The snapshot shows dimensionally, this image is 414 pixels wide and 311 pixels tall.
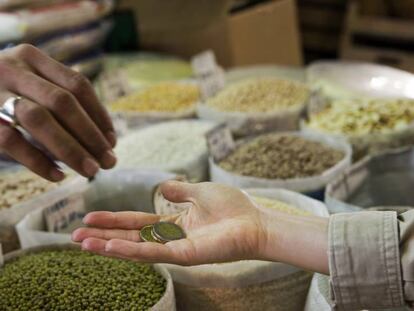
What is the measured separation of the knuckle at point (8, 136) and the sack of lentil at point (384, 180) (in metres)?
0.88

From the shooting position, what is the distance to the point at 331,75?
2455mm

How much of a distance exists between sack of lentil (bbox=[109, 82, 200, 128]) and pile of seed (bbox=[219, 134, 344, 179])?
0.44m

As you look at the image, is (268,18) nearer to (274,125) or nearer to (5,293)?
(274,125)

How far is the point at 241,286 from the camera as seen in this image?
119 centimetres

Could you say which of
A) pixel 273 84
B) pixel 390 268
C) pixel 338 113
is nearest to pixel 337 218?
pixel 390 268

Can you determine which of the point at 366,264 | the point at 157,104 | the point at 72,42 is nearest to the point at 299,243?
the point at 366,264

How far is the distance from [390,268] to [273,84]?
1423mm

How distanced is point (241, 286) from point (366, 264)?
0.36 meters

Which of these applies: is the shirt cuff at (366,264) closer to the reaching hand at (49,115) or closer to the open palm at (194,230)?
the open palm at (194,230)

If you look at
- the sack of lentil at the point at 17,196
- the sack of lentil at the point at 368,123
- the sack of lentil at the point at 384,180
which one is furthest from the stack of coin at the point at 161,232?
the sack of lentil at the point at 368,123

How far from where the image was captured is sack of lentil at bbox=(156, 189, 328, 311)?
1.19 m

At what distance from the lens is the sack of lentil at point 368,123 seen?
5.92 ft

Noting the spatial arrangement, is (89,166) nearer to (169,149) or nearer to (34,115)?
(34,115)

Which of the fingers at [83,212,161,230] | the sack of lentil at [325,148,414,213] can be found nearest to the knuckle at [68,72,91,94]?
the fingers at [83,212,161,230]
